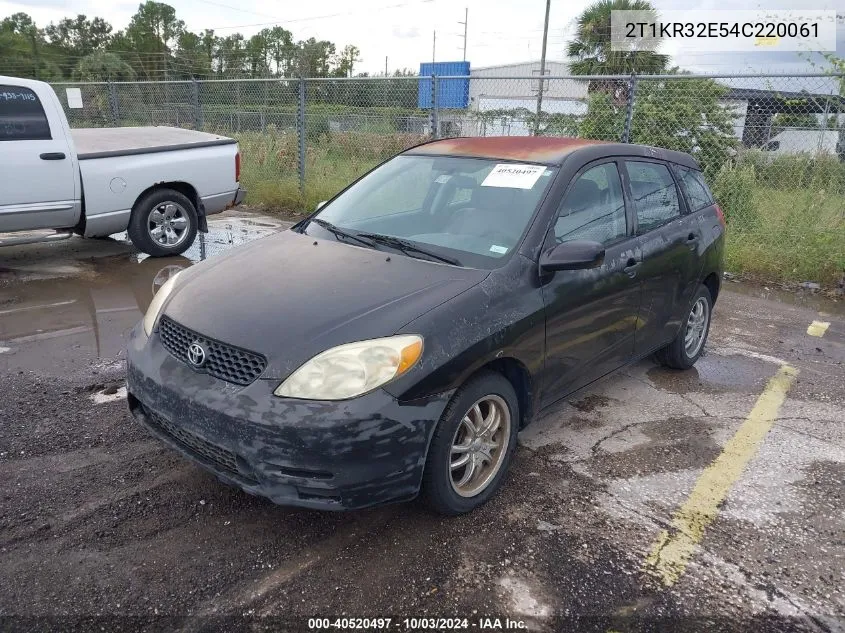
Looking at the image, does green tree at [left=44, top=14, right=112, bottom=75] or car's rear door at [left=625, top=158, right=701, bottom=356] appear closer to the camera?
car's rear door at [left=625, top=158, right=701, bottom=356]

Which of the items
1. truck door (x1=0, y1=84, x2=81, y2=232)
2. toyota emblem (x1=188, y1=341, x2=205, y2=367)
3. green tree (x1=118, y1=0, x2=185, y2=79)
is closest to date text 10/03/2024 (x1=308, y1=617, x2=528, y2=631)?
toyota emblem (x1=188, y1=341, x2=205, y2=367)

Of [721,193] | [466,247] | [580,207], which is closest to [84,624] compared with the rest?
[466,247]

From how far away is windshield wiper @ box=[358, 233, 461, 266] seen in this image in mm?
3266

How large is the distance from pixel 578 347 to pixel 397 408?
1344mm

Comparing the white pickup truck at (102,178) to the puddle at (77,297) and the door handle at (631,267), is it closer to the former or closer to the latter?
the puddle at (77,297)

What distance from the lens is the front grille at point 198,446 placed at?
267 centimetres

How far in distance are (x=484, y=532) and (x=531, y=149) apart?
2.19m

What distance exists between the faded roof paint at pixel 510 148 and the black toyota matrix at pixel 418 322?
0.06ft

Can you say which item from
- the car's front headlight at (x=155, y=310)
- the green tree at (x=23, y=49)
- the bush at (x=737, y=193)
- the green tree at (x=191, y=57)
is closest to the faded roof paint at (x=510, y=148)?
the car's front headlight at (x=155, y=310)

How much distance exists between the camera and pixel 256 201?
38.5ft

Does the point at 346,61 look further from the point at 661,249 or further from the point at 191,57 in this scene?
the point at 661,249

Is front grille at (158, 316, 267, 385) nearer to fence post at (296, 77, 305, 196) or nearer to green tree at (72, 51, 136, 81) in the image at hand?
fence post at (296, 77, 305, 196)

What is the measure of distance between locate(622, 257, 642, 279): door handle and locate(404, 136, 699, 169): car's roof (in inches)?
25.0

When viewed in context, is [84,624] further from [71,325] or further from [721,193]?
[721,193]
